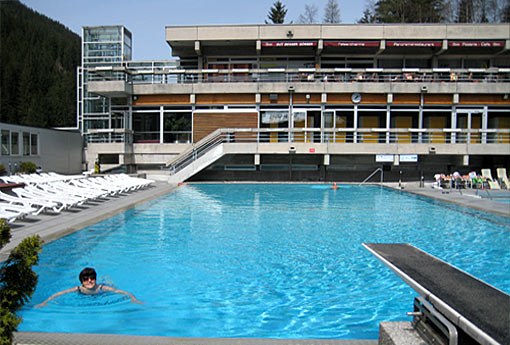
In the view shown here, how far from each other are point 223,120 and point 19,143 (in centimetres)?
1190

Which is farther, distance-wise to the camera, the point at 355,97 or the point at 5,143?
Result: the point at 355,97

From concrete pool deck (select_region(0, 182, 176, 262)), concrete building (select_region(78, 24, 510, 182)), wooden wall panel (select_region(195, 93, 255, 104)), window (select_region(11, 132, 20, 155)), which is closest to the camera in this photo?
concrete pool deck (select_region(0, 182, 176, 262))

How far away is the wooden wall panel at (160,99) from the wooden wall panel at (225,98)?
0.91 metres

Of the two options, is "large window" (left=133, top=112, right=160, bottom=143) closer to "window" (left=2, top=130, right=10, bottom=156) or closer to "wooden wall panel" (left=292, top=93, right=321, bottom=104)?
"window" (left=2, top=130, right=10, bottom=156)

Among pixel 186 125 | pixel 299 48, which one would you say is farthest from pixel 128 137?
pixel 299 48

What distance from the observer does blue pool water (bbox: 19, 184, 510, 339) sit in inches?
214

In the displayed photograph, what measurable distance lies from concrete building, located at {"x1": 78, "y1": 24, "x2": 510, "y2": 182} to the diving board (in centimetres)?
2182

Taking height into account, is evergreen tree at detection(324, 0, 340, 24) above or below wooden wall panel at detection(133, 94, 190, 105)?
above

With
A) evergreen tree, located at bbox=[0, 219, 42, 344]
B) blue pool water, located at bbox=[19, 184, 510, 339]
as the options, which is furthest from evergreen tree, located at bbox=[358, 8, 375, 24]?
evergreen tree, located at bbox=[0, 219, 42, 344]

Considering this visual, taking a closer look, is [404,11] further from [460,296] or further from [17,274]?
[17,274]

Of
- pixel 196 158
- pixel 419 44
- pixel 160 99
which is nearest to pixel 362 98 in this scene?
pixel 419 44

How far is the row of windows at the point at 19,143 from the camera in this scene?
21.6 metres

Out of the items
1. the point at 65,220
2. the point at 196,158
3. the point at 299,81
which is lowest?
the point at 65,220

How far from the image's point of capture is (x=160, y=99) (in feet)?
89.8
